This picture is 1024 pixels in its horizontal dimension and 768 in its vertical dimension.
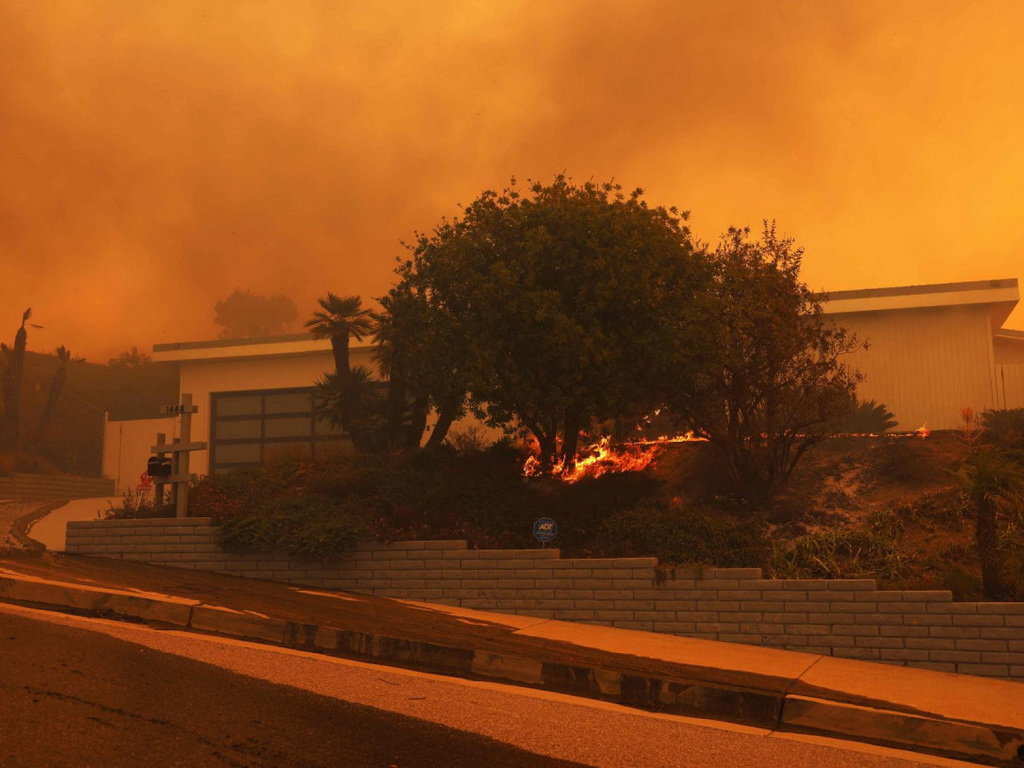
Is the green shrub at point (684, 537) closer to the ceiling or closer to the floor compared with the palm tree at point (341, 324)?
closer to the floor

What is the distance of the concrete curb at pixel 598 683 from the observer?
8.54m

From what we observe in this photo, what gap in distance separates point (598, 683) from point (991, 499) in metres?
6.81

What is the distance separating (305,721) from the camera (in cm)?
704

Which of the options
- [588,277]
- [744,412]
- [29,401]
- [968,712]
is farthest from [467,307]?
[29,401]

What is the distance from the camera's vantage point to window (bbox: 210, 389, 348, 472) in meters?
32.8

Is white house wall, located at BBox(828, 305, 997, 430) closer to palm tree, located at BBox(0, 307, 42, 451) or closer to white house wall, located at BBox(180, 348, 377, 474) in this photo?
white house wall, located at BBox(180, 348, 377, 474)

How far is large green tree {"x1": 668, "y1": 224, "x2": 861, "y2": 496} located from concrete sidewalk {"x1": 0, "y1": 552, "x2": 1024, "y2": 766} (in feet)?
16.3

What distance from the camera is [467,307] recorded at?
17938 millimetres

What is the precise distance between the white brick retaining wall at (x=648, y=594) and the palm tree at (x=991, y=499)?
21.2 inches

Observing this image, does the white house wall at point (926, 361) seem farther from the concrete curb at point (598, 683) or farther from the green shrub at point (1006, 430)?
the concrete curb at point (598, 683)

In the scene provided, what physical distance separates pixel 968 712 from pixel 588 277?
970 cm

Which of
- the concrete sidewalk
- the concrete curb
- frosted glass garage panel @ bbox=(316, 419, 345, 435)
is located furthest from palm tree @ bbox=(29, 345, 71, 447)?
the concrete curb

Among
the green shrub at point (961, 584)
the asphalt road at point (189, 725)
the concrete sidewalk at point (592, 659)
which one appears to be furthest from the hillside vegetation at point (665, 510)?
the asphalt road at point (189, 725)

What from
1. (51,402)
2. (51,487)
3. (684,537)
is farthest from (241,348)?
(684,537)
